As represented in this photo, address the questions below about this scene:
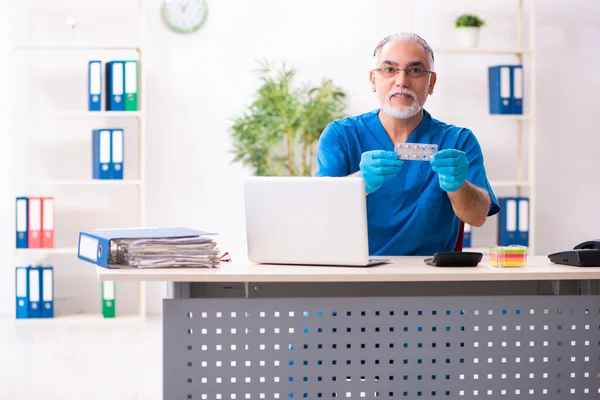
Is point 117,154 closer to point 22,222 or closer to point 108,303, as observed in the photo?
point 22,222

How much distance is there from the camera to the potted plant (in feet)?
17.4

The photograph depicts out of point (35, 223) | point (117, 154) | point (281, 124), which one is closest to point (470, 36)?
point (281, 124)

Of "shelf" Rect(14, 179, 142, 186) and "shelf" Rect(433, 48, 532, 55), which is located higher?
"shelf" Rect(433, 48, 532, 55)

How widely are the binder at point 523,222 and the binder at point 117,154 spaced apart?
240 centimetres

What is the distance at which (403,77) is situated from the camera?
9.49 ft

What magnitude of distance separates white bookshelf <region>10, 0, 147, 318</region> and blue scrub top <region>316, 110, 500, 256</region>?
2.39 m

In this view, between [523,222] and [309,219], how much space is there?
3301 mm

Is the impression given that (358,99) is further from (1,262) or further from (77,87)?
(1,262)

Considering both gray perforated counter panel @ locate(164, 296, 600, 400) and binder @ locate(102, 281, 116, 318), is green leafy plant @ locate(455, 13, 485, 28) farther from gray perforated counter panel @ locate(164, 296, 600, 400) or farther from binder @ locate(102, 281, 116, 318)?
gray perforated counter panel @ locate(164, 296, 600, 400)

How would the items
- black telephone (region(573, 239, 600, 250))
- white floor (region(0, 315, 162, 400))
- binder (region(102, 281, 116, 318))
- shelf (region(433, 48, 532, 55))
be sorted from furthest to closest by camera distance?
shelf (region(433, 48, 532, 55))
binder (region(102, 281, 116, 318))
white floor (region(0, 315, 162, 400))
black telephone (region(573, 239, 600, 250))

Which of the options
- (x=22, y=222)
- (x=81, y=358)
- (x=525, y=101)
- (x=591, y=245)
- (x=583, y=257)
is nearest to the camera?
(x=583, y=257)

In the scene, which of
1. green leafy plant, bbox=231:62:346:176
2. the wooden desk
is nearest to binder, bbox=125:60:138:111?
green leafy plant, bbox=231:62:346:176

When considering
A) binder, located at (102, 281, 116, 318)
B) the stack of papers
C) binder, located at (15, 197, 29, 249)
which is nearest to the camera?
Result: the stack of papers

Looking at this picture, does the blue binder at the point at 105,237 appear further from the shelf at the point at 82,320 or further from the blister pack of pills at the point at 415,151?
the shelf at the point at 82,320
